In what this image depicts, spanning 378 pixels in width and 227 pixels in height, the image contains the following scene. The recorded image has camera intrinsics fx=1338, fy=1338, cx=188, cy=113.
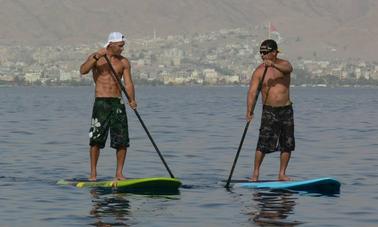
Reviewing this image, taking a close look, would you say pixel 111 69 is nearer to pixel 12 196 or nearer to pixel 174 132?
pixel 12 196

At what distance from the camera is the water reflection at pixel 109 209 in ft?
58.3

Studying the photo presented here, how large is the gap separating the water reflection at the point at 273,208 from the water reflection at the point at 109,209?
178 centimetres

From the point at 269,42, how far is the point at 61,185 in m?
4.23

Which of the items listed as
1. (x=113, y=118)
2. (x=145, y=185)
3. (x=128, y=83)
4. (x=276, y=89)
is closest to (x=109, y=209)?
(x=145, y=185)

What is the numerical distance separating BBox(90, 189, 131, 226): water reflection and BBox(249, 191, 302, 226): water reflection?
5.85 feet

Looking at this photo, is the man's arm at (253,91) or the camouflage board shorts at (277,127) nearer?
the man's arm at (253,91)

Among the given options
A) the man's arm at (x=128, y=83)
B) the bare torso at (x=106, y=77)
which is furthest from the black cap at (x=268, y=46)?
the bare torso at (x=106, y=77)

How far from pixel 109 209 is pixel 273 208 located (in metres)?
2.35

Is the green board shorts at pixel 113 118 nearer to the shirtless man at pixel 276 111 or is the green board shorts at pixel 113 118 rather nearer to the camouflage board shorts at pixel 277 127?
the shirtless man at pixel 276 111

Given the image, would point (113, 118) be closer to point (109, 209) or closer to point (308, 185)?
point (109, 209)

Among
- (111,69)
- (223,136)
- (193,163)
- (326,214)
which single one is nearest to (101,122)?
(111,69)

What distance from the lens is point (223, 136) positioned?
41.5 m

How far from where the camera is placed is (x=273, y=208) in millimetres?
19219

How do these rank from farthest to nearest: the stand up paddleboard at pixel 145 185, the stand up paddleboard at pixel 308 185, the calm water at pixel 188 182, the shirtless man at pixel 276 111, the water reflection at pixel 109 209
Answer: the shirtless man at pixel 276 111 → the stand up paddleboard at pixel 308 185 → the stand up paddleboard at pixel 145 185 → the calm water at pixel 188 182 → the water reflection at pixel 109 209
